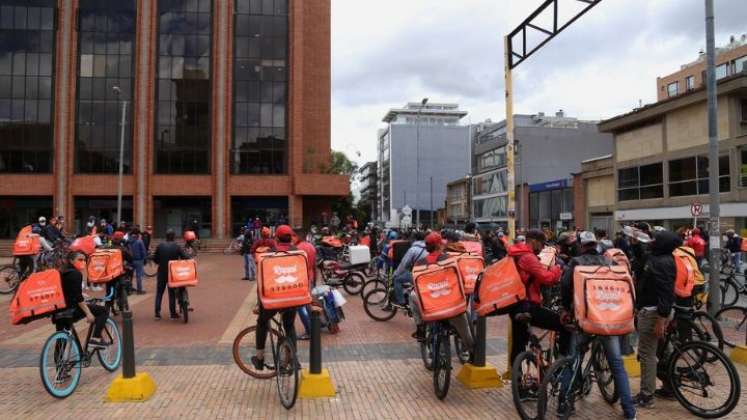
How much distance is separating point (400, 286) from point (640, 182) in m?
29.4

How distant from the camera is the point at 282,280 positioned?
5.70m

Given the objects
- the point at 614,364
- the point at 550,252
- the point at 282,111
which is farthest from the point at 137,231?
the point at 282,111

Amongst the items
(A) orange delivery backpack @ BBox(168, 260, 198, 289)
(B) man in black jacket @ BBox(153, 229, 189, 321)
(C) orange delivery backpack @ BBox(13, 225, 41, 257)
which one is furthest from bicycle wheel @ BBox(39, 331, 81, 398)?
(C) orange delivery backpack @ BBox(13, 225, 41, 257)

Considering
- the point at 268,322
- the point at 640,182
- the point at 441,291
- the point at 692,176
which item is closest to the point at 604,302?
the point at 441,291

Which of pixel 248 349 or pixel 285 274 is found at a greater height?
pixel 285 274

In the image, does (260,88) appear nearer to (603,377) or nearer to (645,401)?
(603,377)

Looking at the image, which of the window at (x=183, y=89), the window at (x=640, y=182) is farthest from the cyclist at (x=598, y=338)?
the window at (x=183, y=89)

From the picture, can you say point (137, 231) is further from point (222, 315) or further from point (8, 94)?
point (8, 94)

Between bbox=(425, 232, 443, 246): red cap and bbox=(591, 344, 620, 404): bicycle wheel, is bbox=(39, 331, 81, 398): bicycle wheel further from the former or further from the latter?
bbox=(591, 344, 620, 404): bicycle wheel

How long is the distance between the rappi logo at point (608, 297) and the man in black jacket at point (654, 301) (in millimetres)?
778

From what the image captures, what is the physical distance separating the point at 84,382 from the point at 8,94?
1703 inches

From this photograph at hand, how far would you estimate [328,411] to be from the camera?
18.2 ft

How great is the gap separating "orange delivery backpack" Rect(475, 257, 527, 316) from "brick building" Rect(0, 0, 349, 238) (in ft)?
120

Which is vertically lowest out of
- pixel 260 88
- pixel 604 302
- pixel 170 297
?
pixel 170 297
